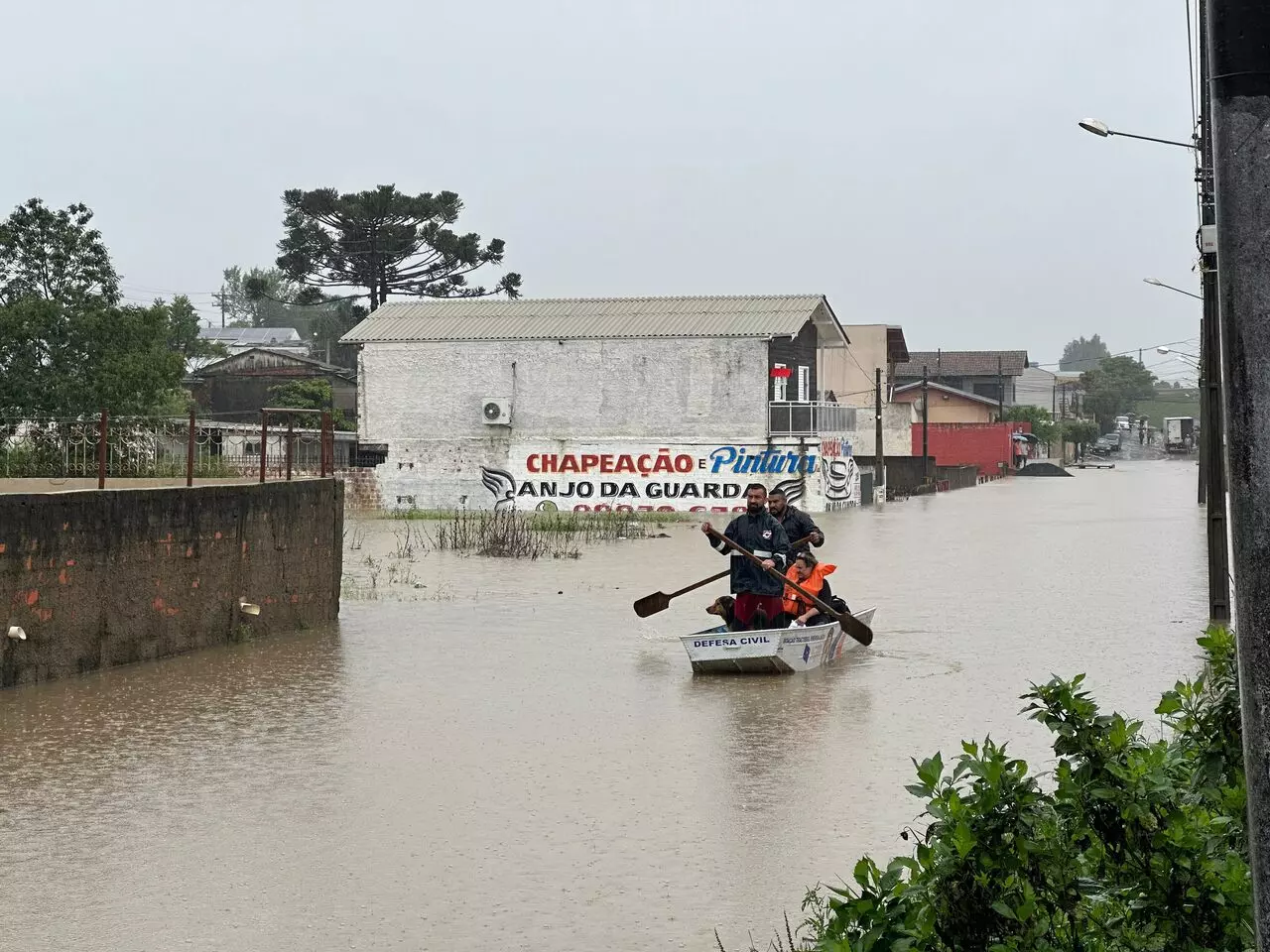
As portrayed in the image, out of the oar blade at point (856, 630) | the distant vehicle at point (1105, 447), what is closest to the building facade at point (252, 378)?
the oar blade at point (856, 630)

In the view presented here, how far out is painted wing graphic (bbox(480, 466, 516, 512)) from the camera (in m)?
49.9

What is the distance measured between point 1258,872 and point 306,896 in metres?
5.49

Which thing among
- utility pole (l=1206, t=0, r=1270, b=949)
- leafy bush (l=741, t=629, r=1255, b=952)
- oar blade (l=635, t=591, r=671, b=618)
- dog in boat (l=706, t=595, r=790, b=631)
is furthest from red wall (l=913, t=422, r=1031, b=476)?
utility pole (l=1206, t=0, r=1270, b=949)

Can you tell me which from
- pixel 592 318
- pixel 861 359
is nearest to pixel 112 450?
pixel 592 318

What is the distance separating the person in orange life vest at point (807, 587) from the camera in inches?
664

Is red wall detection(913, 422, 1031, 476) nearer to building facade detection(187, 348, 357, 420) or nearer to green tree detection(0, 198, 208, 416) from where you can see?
building facade detection(187, 348, 357, 420)

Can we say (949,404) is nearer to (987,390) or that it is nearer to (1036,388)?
(987,390)

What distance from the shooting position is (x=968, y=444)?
286ft

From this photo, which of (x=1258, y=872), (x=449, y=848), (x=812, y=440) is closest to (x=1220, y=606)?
(x=449, y=848)

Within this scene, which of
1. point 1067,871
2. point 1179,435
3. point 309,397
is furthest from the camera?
point 1179,435

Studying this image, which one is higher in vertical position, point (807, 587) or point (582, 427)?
point (582, 427)

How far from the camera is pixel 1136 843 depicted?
221 inches

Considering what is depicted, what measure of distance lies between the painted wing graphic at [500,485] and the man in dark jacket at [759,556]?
33.9 metres

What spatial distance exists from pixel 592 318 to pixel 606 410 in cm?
354
